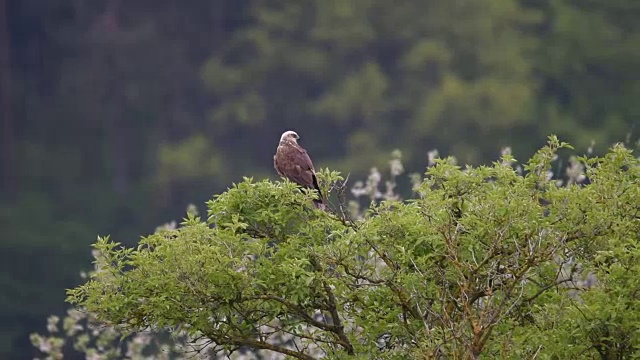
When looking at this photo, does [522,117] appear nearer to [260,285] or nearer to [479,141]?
[479,141]

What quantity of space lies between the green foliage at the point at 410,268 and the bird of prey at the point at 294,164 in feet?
4.27

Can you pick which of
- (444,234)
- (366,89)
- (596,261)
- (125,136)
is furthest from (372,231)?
(125,136)

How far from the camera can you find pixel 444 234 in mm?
7168

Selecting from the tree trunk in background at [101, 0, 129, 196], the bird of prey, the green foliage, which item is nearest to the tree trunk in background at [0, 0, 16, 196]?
the tree trunk in background at [101, 0, 129, 196]

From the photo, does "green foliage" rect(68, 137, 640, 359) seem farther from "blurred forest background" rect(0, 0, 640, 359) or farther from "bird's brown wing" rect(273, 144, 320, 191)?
"blurred forest background" rect(0, 0, 640, 359)

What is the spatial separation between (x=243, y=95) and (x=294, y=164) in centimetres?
2137

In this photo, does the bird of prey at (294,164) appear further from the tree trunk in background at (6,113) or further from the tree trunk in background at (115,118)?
the tree trunk in background at (6,113)

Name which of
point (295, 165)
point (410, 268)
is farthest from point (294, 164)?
point (410, 268)

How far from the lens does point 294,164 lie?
983 centimetres

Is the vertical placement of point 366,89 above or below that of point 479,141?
above

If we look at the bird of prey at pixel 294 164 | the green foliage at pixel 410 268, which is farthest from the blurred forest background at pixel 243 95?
the green foliage at pixel 410 268

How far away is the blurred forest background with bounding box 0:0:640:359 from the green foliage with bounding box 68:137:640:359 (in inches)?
754

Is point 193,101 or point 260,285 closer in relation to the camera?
point 260,285

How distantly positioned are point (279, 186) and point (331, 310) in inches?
26.9
